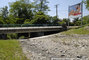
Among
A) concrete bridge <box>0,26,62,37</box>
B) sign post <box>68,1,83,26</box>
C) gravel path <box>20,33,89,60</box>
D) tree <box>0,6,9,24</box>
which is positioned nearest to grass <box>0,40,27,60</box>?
gravel path <box>20,33,89,60</box>

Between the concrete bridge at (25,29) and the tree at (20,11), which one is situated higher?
the tree at (20,11)

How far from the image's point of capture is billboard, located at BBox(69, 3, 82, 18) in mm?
21627

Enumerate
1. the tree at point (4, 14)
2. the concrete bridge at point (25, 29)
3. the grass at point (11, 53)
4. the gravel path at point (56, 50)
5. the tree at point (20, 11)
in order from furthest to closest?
1. the tree at point (20, 11)
2. the tree at point (4, 14)
3. the concrete bridge at point (25, 29)
4. the gravel path at point (56, 50)
5. the grass at point (11, 53)

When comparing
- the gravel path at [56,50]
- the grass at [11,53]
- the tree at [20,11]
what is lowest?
the gravel path at [56,50]

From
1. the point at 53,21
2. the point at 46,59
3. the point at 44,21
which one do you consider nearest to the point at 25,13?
the point at 44,21

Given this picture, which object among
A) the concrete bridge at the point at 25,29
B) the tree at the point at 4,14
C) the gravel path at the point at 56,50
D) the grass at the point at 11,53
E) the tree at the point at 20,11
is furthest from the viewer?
the tree at the point at 20,11

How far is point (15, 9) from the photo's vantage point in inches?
1597

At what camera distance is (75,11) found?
893 inches

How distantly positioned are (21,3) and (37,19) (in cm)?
1339

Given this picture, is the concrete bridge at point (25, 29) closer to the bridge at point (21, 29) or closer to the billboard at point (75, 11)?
the bridge at point (21, 29)

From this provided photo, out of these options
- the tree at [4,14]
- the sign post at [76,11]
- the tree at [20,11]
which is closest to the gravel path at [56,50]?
the sign post at [76,11]

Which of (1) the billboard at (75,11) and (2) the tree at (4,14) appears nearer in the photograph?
→ (1) the billboard at (75,11)

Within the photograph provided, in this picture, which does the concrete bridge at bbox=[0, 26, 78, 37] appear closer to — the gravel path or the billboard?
the billboard

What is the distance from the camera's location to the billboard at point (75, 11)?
71.0 feet
